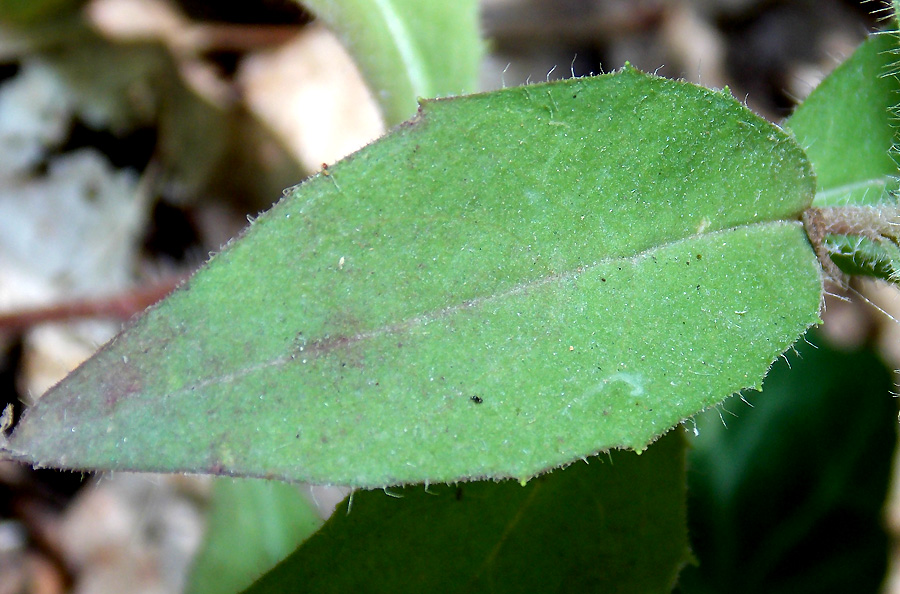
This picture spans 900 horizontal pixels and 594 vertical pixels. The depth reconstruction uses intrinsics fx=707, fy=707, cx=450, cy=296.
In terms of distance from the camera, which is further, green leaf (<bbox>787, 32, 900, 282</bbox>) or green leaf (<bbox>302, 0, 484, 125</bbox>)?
green leaf (<bbox>302, 0, 484, 125</bbox>)

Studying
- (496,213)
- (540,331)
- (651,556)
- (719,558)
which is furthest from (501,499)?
(719,558)

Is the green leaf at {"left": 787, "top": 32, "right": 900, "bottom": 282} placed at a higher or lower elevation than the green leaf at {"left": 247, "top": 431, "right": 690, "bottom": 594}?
higher

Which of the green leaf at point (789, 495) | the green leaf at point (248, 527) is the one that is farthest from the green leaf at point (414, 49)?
the green leaf at point (789, 495)

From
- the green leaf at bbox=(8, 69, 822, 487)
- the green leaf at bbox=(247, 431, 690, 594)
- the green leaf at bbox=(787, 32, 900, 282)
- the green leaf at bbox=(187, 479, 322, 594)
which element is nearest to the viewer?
the green leaf at bbox=(8, 69, 822, 487)

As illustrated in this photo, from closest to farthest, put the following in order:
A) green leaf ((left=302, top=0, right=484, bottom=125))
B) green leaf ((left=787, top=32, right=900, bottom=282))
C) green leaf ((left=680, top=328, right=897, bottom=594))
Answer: green leaf ((left=787, top=32, right=900, bottom=282)) < green leaf ((left=302, top=0, right=484, bottom=125)) < green leaf ((left=680, top=328, right=897, bottom=594))

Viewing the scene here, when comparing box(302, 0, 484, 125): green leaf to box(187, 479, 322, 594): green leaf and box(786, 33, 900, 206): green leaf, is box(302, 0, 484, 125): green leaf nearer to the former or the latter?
box(786, 33, 900, 206): green leaf

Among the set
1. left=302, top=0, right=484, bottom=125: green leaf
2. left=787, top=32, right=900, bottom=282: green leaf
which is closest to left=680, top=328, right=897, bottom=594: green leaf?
left=787, top=32, right=900, bottom=282: green leaf

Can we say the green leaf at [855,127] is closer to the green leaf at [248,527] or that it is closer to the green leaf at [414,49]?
the green leaf at [414,49]
